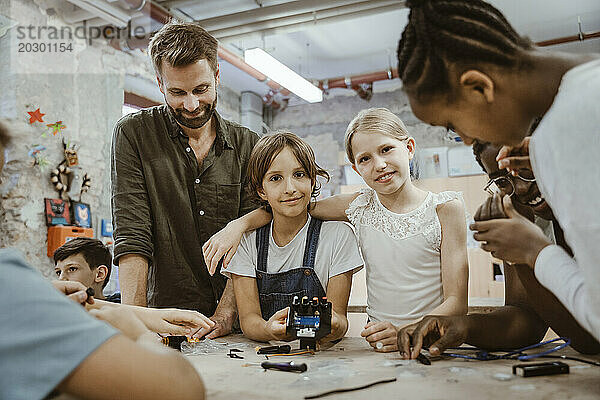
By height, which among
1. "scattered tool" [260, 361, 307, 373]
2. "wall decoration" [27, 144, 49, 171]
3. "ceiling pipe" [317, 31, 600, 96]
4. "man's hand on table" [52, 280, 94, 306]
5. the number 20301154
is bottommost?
"scattered tool" [260, 361, 307, 373]

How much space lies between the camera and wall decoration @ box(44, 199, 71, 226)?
4.12m

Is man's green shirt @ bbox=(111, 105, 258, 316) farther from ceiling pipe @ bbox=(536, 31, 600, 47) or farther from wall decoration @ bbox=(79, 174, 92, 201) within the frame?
ceiling pipe @ bbox=(536, 31, 600, 47)

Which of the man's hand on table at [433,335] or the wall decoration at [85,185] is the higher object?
the wall decoration at [85,185]

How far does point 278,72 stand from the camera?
482 centimetres

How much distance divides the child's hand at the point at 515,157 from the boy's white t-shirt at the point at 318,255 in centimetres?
68

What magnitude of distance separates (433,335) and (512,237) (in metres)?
0.36

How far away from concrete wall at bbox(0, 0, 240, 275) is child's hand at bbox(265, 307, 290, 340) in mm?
2936

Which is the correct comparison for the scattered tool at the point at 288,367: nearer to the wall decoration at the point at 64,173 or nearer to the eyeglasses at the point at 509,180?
the eyeglasses at the point at 509,180

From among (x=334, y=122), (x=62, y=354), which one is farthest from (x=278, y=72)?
(x=62, y=354)

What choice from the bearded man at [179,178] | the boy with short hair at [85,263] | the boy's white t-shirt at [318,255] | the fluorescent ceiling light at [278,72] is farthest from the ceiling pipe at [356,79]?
the boy's white t-shirt at [318,255]

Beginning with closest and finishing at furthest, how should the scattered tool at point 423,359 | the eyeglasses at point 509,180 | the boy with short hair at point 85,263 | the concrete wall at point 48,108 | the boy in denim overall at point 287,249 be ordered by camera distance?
the scattered tool at point 423,359 → the eyeglasses at point 509,180 → the boy in denim overall at point 287,249 → the boy with short hair at point 85,263 → the concrete wall at point 48,108

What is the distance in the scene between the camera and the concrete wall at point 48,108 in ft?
13.0

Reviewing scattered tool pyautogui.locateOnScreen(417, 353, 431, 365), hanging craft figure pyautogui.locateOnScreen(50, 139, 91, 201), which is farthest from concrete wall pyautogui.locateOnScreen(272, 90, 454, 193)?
scattered tool pyautogui.locateOnScreen(417, 353, 431, 365)

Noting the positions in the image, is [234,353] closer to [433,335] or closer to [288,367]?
[288,367]
